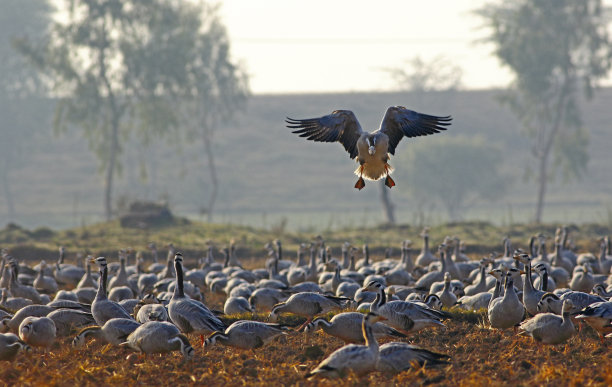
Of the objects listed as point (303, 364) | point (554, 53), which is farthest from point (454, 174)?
point (303, 364)

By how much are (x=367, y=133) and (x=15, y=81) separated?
9209 cm

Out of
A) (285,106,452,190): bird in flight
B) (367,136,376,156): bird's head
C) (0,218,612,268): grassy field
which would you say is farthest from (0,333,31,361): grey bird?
(0,218,612,268): grassy field

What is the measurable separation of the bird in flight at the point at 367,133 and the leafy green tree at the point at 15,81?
77.4 m

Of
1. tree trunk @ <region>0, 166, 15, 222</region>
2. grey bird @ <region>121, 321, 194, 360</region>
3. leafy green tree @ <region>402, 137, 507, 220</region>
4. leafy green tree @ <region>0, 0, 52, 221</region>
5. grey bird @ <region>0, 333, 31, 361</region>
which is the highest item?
leafy green tree @ <region>0, 0, 52, 221</region>

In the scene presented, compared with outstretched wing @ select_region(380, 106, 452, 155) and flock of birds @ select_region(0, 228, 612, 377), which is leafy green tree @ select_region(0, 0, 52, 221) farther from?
outstretched wing @ select_region(380, 106, 452, 155)

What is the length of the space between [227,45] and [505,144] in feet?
159

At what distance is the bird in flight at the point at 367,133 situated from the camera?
1523 cm

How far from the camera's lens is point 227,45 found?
6600 centimetres

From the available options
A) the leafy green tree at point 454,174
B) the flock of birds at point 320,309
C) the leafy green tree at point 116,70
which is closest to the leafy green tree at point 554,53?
the leafy green tree at point 454,174

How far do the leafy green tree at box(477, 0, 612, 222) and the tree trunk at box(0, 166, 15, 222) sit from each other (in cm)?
5120

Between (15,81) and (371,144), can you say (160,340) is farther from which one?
(15,81)

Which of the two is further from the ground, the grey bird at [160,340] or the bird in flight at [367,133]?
the bird in flight at [367,133]

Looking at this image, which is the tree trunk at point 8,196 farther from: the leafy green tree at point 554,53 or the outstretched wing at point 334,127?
the outstretched wing at point 334,127

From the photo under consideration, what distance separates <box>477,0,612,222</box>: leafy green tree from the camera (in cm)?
5944
